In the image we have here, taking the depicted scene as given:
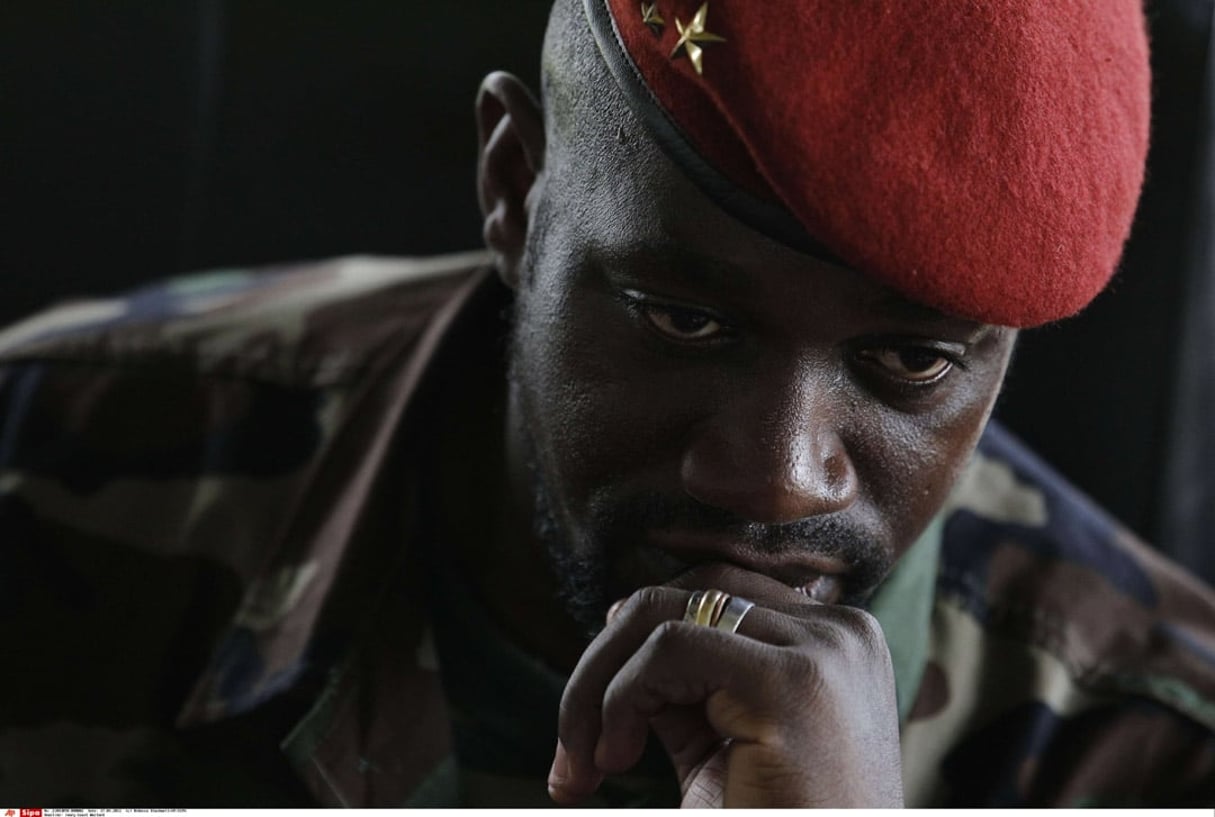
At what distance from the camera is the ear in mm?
722

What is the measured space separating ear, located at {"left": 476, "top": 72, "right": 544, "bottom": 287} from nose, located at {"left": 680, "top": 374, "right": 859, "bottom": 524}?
18cm

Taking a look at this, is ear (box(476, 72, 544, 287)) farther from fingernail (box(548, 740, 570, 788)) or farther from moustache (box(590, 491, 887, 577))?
fingernail (box(548, 740, 570, 788))

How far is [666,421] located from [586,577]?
0.34ft

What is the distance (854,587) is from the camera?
66 cm

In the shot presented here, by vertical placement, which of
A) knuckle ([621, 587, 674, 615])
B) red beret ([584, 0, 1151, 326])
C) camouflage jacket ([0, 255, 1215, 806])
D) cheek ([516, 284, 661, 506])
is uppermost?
red beret ([584, 0, 1151, 326])

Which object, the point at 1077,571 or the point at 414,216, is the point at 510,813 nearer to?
the point at 1077,571

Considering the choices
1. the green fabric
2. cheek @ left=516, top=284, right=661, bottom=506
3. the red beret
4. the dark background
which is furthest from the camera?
the dark background

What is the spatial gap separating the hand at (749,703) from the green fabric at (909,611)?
0.73 feet

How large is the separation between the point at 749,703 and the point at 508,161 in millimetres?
320

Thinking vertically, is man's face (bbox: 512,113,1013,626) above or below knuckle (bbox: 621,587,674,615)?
above

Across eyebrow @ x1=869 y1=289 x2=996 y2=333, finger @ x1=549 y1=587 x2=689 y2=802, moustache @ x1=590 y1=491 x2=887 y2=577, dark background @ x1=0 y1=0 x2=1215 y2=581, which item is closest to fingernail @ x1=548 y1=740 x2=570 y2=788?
finger @ x1=549 y1=587 x2=689 y2=802

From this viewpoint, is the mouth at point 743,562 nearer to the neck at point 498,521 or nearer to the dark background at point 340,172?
the neck at point 498,521

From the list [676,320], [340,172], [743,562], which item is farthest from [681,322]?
[340,172]

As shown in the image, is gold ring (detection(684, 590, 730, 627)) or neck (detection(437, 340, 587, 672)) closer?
gold ring (detection(684, 590, 730, 627))
